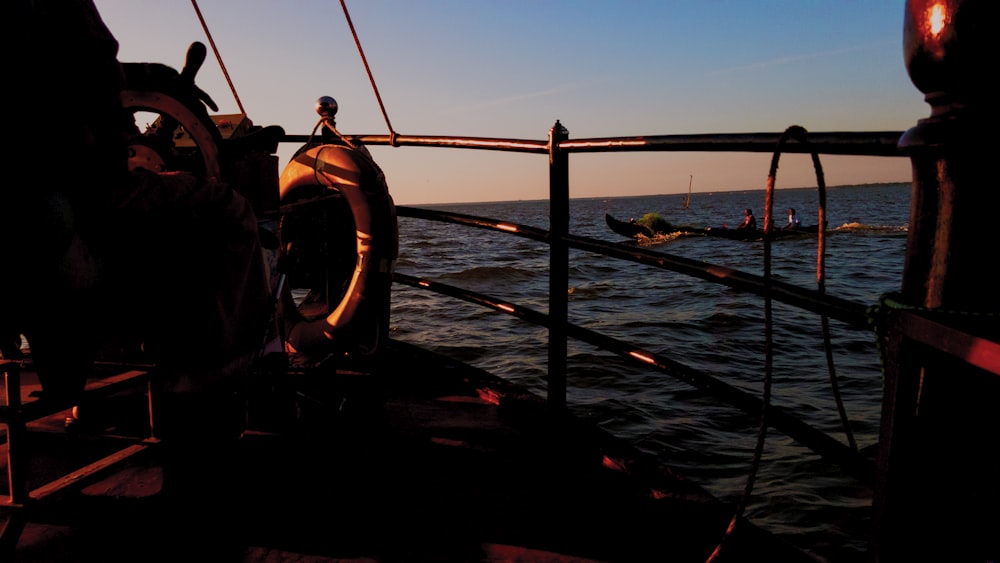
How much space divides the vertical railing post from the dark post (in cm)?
138

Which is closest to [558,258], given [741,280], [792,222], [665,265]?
[665,265]

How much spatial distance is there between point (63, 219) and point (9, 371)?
0.73m

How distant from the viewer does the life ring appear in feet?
9.86

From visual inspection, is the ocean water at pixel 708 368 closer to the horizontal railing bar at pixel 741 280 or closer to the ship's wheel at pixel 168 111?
the horizontal railing bar at pixel 741 280

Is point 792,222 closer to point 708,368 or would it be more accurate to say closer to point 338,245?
point 708,368


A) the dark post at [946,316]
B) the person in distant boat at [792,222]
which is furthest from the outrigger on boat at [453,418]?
the person in distant boat at [792,222]

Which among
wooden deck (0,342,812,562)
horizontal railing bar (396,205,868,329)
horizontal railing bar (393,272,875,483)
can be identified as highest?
horizontal railing bar (396,205,868,329)

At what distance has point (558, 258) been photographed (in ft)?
8.16

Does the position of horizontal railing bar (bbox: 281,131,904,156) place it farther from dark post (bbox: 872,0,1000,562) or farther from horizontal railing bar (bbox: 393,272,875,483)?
horizontal railing bar (bbox: 393,272,875,483)

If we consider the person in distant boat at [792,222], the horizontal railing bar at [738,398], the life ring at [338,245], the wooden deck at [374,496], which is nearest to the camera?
the horizontal railing bar at [738,398]

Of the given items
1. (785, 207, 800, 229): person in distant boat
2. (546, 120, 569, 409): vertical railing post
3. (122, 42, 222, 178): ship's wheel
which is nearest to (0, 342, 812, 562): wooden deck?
(546, 120, 569, 409): vertical railing post

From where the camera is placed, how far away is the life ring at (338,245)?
3006 mm

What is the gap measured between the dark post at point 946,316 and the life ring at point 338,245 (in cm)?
229

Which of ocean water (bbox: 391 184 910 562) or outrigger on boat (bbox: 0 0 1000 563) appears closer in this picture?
outrigger on boat (bbox: 0 0 1000 563)
